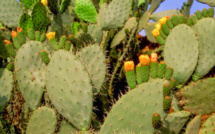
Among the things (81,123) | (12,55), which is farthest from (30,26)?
(81,123)

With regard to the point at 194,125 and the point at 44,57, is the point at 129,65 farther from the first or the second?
the point at 194,125

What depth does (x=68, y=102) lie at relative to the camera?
148cm

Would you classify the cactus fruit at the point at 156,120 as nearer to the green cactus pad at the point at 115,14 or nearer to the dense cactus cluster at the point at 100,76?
the dense cactus cluster at the point at 100,76

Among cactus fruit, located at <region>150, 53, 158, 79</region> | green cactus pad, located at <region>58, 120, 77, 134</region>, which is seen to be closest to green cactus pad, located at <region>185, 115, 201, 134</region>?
cactus fruit, located at <region>150, 53, 158, 79</region>

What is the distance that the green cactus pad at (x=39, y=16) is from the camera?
1976mm

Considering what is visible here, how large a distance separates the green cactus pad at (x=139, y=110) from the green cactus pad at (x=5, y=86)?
0.71 m

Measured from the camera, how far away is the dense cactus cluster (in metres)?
1.43

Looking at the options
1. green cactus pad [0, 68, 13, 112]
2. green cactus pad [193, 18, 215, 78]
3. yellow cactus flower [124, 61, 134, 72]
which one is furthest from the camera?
green cactus pad [193, 18, 215, 78]

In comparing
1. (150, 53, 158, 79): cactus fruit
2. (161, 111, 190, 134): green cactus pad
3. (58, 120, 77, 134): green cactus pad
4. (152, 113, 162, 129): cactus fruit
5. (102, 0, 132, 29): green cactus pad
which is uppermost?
(102, 0, 132, 29): green cactus pad

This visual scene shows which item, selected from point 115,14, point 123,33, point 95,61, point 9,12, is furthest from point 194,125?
point 9,12

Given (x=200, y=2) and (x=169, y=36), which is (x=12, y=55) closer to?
(x=169, y=36)

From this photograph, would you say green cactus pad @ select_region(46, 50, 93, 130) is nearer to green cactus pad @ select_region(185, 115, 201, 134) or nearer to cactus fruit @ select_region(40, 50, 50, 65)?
cactus fruit @ select_region(40, 50, 50, 65)

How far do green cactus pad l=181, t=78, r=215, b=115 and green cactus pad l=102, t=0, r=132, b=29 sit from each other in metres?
0.82

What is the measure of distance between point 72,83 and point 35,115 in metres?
0.37
